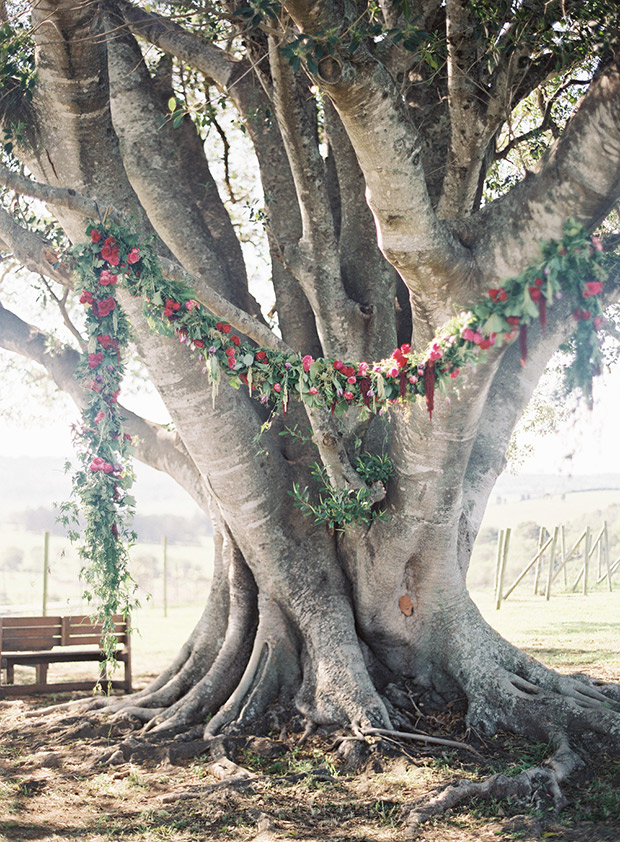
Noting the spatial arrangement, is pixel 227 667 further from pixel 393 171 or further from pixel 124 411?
pixel 393 171

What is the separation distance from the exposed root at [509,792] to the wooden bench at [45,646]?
4080 millimetres

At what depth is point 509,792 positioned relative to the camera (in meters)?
4.21

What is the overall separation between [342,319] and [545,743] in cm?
327

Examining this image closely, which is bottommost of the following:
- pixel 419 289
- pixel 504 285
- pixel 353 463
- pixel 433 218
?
pixel 353 463

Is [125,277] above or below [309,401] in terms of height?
above

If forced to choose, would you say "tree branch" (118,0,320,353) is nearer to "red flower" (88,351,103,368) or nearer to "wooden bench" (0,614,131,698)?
"red flower" (88,351,103,368)

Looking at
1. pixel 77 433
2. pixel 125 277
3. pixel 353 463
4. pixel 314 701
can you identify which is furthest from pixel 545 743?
pixel 125 277

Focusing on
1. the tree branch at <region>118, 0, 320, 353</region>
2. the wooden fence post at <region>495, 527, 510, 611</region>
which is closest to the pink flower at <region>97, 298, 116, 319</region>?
the tree branch at <region>118, 0, 320, 353</region>

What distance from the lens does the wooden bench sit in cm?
738

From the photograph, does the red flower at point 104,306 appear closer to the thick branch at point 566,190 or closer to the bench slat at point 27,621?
the thick branch at point 566,190

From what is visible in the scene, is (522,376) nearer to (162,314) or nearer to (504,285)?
(504,285)

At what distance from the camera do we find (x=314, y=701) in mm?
5383

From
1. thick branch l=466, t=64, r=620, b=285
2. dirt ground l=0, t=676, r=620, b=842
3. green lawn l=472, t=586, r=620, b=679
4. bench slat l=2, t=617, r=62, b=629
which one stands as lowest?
dirt ground l=0, t=676, r=620, b=842

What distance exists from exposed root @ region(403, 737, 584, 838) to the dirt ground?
0.21 ft
